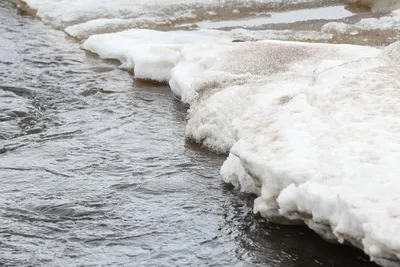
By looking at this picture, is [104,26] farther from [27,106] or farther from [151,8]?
[27,106]

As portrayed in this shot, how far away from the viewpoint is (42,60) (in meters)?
15.8

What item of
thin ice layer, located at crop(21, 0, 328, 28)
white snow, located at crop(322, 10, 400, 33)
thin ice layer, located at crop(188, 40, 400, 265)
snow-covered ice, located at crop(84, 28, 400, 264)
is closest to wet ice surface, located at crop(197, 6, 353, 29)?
thin ice layer, located at crop(21, 0, 328, 28)

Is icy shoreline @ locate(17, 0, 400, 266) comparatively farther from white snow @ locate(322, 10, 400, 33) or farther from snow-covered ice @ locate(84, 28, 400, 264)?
white snow @ locate(322, 10, 400, 33)

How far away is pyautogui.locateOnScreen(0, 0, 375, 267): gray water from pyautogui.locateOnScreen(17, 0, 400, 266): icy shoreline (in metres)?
0.34

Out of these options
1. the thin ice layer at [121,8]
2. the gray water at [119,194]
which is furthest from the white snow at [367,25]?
the gray water at [119,194]

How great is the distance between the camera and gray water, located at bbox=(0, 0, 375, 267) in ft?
22.8

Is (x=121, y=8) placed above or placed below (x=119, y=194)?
above

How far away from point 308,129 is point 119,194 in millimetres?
2417

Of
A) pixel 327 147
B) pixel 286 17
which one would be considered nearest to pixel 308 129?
pixel 327 147

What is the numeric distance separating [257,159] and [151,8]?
47.8 ft

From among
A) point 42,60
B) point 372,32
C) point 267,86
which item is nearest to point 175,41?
point 42,60

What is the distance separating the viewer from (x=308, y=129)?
7.97 m

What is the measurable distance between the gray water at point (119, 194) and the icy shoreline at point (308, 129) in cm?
34

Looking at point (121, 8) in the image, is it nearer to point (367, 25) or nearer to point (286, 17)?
point (286, 17)
